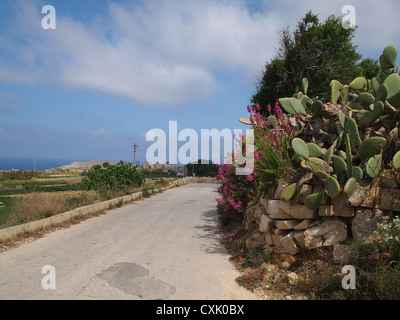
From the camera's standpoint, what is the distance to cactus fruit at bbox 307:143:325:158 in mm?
5652

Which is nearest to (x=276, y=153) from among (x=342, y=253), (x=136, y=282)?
(x=342, y=253)

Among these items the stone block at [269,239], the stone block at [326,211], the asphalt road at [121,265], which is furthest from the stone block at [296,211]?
the asphalt road at [121,265]

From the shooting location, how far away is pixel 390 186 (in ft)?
15.4

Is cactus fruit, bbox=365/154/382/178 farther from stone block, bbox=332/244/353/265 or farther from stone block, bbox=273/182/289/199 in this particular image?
stone block, bbox=273/182/289/199

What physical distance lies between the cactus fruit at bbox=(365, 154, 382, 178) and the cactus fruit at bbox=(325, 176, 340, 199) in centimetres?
55

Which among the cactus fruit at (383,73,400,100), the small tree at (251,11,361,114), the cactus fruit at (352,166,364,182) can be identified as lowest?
the cactus fruit at (352,166,364,182)

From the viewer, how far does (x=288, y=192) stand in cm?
532

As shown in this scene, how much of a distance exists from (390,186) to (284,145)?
2189mm

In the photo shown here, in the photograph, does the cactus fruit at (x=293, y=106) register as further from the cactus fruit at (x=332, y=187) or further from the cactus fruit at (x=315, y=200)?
the cactus fruit at (x=315, y=200)

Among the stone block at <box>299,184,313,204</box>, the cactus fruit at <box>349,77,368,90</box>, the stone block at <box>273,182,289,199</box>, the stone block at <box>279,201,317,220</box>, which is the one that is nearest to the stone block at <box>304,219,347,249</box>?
the stone block at <box>279,201,317,220</box>

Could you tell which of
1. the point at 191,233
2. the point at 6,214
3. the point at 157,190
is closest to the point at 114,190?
the point at 157,190

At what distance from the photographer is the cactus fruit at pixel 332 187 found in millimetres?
4730

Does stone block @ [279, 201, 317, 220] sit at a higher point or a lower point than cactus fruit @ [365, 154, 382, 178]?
lower

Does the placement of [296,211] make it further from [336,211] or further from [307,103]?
[307,103]
